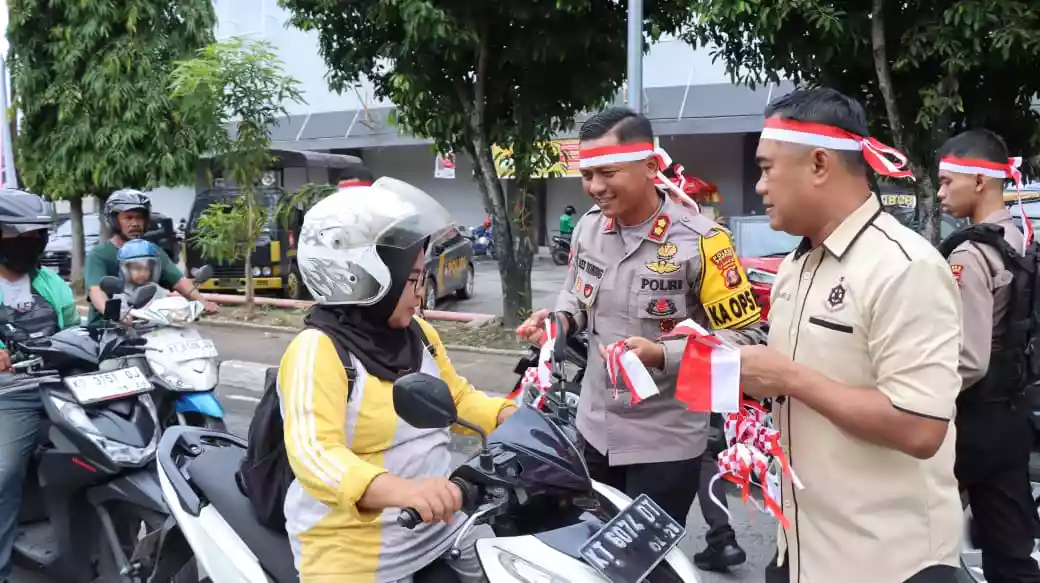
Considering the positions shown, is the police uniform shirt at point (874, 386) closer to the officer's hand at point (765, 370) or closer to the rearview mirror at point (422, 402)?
the officer's hand at point (765, 370)

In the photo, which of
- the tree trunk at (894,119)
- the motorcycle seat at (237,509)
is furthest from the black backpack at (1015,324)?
the tree trunk at (894,119)

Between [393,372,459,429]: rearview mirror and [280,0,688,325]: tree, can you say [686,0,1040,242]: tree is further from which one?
[393,372,459,429]: rearview mirror

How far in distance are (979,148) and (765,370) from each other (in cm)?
202

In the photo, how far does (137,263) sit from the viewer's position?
470cm

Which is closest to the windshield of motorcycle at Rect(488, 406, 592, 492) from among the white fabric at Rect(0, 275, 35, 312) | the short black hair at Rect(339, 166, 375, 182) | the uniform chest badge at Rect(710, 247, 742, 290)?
the uniform chest badge at Rect(710, 247, 742, 290)

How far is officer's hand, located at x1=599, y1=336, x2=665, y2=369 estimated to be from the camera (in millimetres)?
2356

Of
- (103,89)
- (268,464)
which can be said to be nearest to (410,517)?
(268,464)

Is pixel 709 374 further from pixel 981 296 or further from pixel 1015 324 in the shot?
pixel 1015 324

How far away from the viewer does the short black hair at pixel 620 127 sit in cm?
292

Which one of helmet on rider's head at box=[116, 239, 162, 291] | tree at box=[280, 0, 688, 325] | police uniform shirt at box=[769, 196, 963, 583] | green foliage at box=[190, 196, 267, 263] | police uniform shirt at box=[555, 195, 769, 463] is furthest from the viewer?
green foliage at box=[190, 196, 267, 263]

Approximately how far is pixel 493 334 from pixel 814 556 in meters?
7.91

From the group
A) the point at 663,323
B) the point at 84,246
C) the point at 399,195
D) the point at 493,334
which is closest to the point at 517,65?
the point at 493,334

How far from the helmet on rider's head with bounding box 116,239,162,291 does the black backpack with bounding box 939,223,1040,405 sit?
3834 mm

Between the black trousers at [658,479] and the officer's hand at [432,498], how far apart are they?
118 cm
